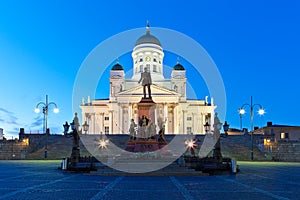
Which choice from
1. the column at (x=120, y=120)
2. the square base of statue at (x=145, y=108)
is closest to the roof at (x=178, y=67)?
the column at (x=120, y=120)

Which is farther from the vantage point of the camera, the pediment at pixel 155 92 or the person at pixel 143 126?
the pediment at pixel 155 92

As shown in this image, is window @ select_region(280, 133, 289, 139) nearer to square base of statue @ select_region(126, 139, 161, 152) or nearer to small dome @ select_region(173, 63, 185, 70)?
small dome @ select_region(173, 63, 185, 70)

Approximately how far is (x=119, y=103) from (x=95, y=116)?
10.0 m

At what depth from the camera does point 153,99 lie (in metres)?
83.4

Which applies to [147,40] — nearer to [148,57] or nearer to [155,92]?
[148,57]

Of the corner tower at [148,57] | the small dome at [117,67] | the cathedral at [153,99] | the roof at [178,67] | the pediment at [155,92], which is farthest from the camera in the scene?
the corner tower at [148,57]

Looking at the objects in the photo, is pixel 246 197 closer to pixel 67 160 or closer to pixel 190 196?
pixel 190 196

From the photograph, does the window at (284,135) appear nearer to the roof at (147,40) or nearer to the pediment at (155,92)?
the pediment at (155,92)

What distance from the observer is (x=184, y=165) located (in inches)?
947

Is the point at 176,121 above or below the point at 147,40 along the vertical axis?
below

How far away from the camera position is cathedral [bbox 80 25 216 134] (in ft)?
280

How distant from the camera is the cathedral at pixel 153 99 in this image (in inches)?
3364

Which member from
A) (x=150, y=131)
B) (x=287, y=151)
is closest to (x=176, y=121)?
(x=287, y=151)

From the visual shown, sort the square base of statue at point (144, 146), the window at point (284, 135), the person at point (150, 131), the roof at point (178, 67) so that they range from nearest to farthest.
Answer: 1. the square base of statue at point (144, 146)
2. the person at point (150, 131)
3. the window at point (284, 135)
4. the roof at point (178, 67)
